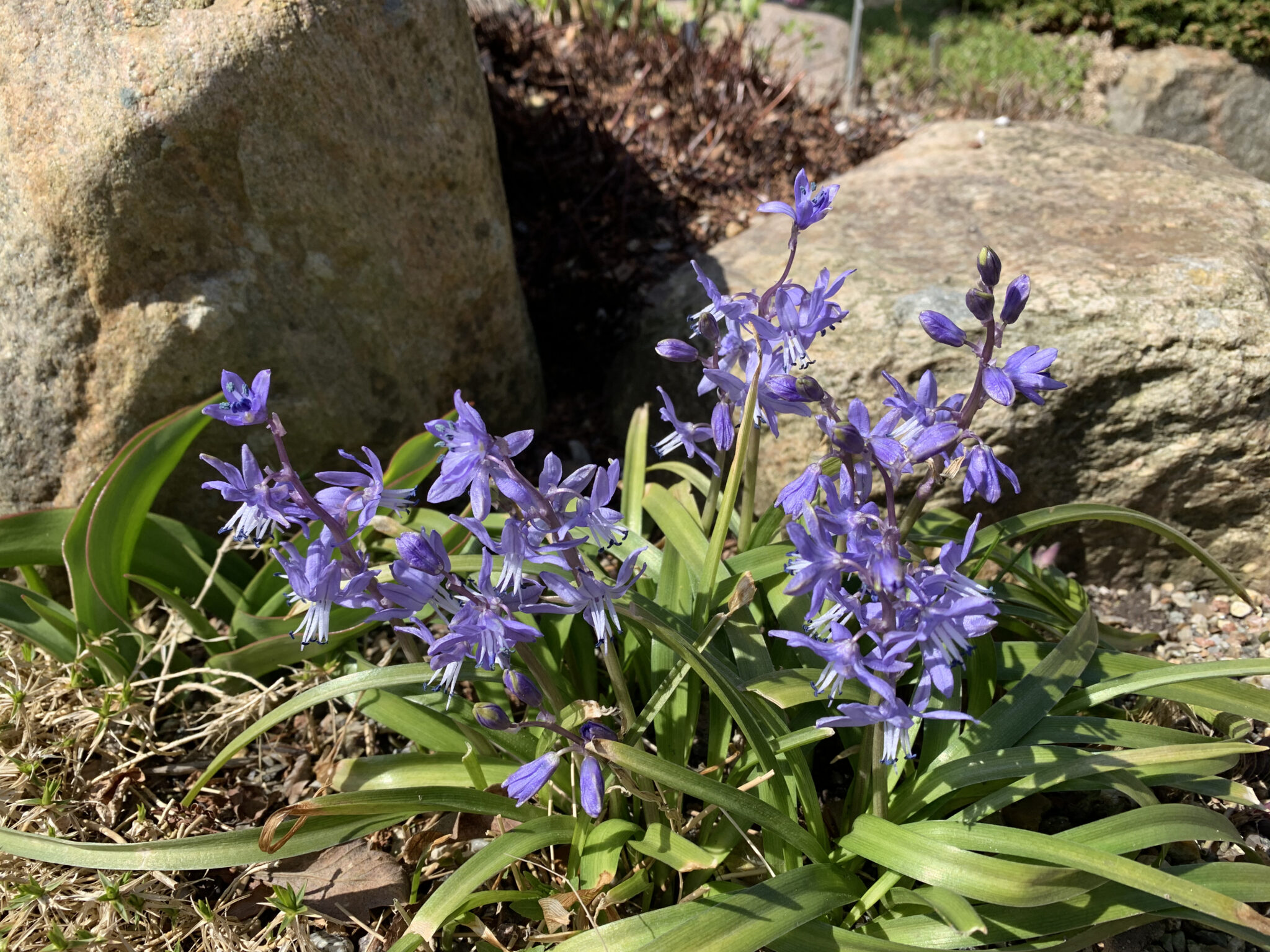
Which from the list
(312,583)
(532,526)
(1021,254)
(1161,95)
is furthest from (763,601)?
(1161,95)

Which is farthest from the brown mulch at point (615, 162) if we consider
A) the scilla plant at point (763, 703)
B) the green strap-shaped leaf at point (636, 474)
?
the scilla plant at point (763, 703)

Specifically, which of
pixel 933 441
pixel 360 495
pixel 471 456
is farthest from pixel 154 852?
pixel 933 441

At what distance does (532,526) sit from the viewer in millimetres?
1669

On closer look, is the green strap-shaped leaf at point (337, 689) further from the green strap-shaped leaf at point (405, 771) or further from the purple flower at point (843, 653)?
the purple flower at point (843, 653)

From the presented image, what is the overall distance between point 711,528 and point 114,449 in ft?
6.57

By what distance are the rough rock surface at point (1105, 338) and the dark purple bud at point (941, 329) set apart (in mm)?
1535

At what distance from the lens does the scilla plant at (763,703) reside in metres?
1.65

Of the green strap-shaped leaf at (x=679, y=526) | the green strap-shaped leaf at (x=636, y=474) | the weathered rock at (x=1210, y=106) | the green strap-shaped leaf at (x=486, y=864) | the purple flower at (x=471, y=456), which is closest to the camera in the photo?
the purple flower at (x=471, y=456)

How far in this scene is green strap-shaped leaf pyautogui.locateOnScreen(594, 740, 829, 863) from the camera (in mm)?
1776

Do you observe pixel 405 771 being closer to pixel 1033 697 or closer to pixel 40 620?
pixel 40 620

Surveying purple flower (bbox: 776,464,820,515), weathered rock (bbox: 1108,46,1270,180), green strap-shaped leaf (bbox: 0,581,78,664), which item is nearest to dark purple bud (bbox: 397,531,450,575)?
purple flower (bbox: 776,464,820,515)

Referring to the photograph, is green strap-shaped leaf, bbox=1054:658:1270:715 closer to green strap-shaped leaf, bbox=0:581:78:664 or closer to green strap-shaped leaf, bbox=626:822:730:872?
green strap-shaped leaf, bbox=626:822:730:872

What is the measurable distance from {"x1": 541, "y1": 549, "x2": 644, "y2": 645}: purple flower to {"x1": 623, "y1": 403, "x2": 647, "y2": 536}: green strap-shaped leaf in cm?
100

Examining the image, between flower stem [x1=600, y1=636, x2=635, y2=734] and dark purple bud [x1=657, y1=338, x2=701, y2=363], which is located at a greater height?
dark purple bud [x1=657, y1=338, x2=701, y2=363]
